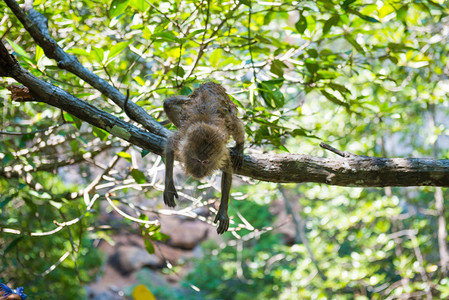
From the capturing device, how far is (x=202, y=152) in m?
2.41

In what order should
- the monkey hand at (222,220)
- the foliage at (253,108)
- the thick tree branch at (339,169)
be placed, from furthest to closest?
the foliage at (253,108), the monkey hand at (222,220), the thick tree branch at (339,169)

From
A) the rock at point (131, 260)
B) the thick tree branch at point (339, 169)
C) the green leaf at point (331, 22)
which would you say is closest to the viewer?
the thick tree branch at point (339, 169)

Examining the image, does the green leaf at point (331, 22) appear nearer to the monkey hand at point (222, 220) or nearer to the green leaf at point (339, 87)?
the green leaf at point (339, 87)

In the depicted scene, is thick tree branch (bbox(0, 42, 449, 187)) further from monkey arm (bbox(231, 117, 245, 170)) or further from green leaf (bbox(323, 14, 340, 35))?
green leaf (bbox(323, 14, 340, 35))

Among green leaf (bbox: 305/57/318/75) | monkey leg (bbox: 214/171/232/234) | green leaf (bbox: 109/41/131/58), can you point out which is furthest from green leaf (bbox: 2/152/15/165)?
green leaf (bbox: 305/57/318/75)

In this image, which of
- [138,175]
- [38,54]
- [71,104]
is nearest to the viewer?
[71,104]

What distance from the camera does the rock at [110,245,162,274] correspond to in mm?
10805

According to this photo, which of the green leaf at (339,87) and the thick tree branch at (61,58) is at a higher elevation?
the thick tree branch at (61,58)

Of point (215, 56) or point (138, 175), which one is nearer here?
point (215, 56)

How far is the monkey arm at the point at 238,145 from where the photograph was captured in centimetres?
239

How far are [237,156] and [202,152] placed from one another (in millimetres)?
212

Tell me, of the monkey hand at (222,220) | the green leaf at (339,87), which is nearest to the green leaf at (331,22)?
the green leaf at (339,87)

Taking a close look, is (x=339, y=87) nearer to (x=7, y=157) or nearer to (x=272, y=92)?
(x=272, y=92)

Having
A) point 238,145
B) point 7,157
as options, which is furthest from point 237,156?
point 7,157
